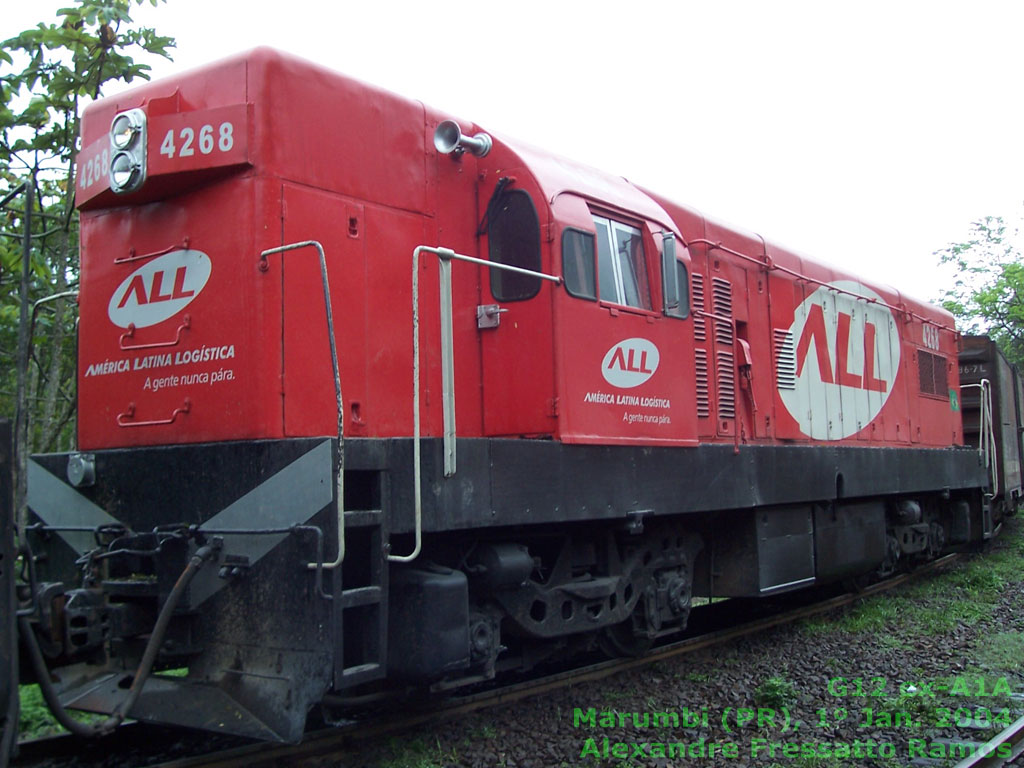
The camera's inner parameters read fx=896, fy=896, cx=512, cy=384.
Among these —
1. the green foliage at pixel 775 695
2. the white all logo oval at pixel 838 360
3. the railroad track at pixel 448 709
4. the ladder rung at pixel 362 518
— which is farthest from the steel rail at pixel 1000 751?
the white all logo oval at pixel 838 360

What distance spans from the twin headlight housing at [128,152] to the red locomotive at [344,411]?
0.07ft

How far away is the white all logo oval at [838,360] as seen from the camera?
26.7ft

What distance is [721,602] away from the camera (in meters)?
9.29

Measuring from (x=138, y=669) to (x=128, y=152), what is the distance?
2.47 meters

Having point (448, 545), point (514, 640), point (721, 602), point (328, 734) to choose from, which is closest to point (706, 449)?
point (514, 640)

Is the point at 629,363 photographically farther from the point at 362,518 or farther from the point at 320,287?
the point at 362,518

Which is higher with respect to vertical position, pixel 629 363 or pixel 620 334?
pixel 620 334

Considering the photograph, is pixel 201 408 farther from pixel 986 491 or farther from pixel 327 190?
pixel 986 491

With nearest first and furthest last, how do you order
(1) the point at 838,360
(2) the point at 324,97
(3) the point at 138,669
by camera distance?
(3) the point at 138,669
(2) the point at 324,97
(1) the point at 838,360

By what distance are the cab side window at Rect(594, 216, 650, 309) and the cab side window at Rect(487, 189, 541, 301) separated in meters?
0.44

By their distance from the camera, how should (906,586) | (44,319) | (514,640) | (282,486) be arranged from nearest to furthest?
(282,486) → (514,640) → (44,319) → (906,586)

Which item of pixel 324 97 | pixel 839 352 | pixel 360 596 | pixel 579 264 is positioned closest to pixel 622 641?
pixel 579 264

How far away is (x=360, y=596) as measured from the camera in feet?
12.8

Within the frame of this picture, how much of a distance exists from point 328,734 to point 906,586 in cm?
789
